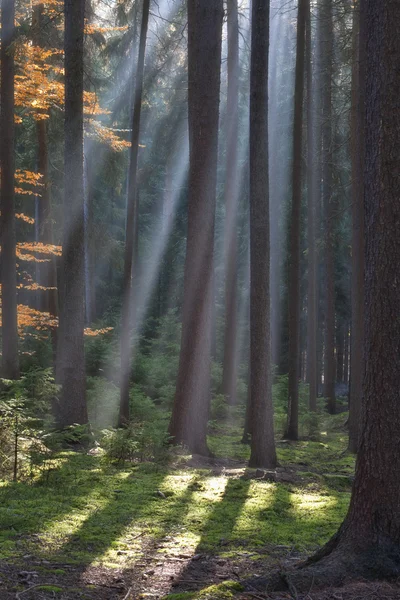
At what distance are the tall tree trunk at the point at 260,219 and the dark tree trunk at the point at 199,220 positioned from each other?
43.5 inches

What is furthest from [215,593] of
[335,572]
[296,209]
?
[296,209]

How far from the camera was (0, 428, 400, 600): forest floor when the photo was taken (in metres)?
4.98

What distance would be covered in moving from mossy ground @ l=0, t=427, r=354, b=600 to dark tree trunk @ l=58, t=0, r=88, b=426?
1.67 meters

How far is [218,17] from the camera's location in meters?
11.7

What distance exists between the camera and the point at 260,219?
35.3ft

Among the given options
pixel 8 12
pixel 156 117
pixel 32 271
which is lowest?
pixel 32 271

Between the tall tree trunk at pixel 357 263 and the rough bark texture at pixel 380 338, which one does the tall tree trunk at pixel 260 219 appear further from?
the rough bark texture at pixel 380 338

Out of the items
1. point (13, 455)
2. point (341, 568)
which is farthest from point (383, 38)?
point (13, 455)

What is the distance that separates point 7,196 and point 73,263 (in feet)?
10.6

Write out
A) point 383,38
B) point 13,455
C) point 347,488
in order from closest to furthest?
1. point 383,38
2. point 13,455
3. point 347,488

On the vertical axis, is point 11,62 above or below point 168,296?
above

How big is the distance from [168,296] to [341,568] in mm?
35790

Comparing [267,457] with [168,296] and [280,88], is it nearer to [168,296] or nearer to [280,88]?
[280,88]

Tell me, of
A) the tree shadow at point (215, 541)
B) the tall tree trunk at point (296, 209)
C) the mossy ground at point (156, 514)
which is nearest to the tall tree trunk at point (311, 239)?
the tall tree trunk at point (296, 209)
